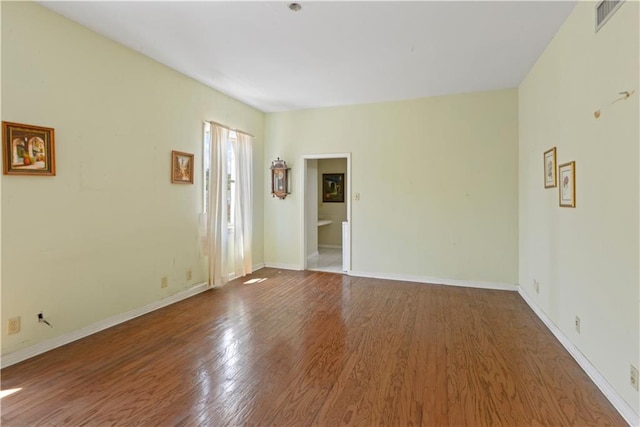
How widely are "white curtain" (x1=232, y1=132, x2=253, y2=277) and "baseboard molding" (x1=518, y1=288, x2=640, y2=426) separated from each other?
4059mm

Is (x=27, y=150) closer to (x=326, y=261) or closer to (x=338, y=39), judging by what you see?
(x=338, y=39)

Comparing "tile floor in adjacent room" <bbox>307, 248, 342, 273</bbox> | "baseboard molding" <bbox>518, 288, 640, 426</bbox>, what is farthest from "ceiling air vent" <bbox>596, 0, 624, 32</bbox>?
"tile floor in adjacent room" <bbox>307, 248, 342, 273</bbox>

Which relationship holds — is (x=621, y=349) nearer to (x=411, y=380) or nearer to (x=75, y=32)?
(x=411, y=380)

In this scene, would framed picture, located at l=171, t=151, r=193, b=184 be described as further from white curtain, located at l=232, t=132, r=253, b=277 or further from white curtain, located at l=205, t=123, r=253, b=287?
white curtain, located at l=232, t=132, r=253, b=277

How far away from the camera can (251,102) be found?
203 inches

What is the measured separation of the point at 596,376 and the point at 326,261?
4672 millimetres

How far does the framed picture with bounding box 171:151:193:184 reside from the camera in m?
3.84

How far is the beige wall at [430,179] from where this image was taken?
14.6ft

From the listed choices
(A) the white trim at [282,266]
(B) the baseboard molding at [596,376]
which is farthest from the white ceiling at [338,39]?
(A) the white trim at [282,266]

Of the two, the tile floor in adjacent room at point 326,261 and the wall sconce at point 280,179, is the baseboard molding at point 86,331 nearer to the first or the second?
the wall sconce at point 280,179

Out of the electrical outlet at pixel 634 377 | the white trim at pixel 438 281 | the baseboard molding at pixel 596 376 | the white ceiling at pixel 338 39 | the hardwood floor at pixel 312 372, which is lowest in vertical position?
the hardwood floor at pixel 312 372

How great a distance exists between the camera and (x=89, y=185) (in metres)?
2.95

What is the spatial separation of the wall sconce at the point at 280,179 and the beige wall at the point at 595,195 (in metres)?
3.74

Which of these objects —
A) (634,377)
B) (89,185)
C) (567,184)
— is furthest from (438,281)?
(89,185)
